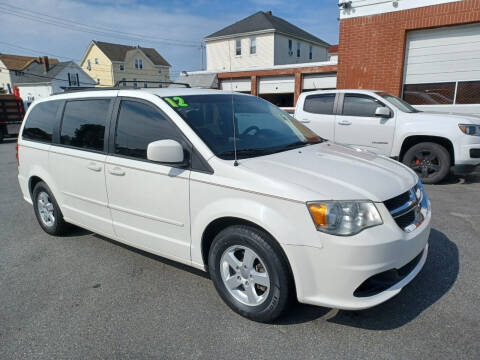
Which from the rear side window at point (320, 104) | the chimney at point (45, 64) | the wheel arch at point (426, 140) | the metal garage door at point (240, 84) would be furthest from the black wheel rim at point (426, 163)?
the chimney at point (45, 64)

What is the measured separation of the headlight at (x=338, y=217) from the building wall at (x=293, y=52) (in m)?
32.3

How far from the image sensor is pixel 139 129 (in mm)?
3266

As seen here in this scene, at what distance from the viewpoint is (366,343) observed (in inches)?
96.7

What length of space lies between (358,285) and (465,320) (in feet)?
3.44

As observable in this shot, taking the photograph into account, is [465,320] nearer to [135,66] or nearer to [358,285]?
[358,285]

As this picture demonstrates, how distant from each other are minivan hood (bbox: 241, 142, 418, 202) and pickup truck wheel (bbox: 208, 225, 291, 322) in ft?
1.44

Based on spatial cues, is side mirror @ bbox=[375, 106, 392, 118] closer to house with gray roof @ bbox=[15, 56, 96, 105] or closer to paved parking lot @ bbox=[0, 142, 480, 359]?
paved parking lot @ bbox=[0, 142, 480, 359]

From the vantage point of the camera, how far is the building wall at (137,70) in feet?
167

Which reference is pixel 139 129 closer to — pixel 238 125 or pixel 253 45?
pixel 238 125

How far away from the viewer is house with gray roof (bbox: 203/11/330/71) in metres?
32.6

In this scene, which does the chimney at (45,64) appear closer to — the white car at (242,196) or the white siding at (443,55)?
the white siding at (443,55)

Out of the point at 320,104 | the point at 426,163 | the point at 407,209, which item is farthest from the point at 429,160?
the point at 407,209

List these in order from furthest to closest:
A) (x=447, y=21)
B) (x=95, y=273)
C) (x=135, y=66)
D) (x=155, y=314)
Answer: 1. (x=135, y=66)
2. (x=447, y=21)
3. (x=95, y=273)
4. (x=155, y=314)

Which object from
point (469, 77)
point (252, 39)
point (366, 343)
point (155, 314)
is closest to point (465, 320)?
point (366, 343)
